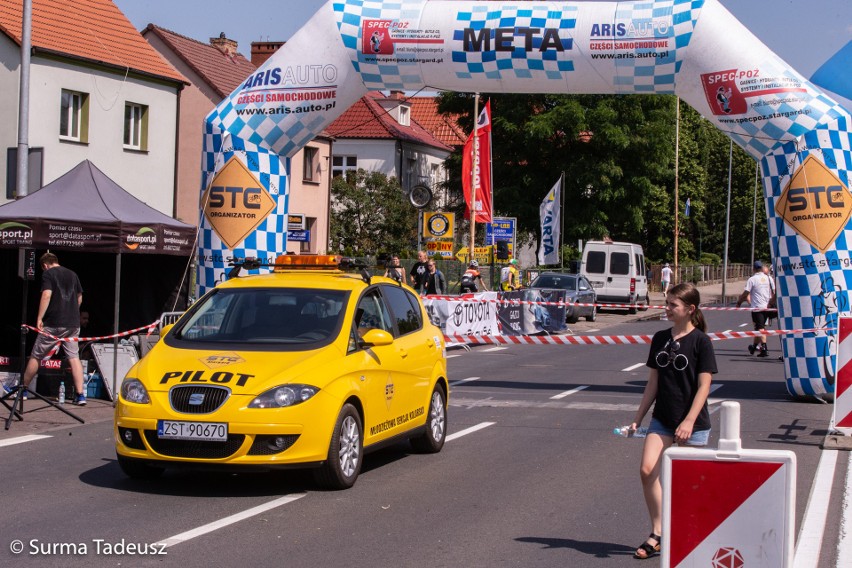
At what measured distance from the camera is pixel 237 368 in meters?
8.61

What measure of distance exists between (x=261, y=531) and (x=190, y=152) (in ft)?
120

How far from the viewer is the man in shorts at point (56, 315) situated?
516 inches

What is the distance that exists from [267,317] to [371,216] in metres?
40.1

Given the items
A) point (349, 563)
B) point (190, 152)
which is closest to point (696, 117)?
point (190, 152)

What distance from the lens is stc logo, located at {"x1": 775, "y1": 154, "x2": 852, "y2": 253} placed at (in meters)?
14.8

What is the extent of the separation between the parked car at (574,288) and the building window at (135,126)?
13085 millimetres

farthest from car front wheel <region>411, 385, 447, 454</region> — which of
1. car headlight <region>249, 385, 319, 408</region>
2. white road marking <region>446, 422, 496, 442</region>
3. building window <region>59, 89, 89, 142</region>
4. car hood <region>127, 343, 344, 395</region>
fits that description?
building window <region>59, 89, 89, 142</region>

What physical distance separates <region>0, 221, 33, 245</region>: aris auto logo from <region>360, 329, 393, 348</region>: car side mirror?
20.3 feet

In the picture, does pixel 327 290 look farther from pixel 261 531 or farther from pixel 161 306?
pixel 161 306

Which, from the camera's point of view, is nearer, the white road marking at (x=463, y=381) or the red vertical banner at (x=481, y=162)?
the white road marking at (x=463, y=381)

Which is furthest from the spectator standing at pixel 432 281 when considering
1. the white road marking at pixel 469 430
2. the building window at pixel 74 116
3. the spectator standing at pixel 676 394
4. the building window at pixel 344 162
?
the building window at pixel 344 162

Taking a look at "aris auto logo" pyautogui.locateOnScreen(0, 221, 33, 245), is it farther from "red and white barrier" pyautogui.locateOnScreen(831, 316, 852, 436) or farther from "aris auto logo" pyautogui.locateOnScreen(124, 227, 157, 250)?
"red and white barrier" pyautogui.locateOnScreen(831, 316, 852, 436)

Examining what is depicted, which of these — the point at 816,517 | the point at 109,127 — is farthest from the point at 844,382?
the point at 109,127

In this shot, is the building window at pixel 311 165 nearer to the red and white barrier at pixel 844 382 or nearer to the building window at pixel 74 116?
the building window at pixel 74 116
